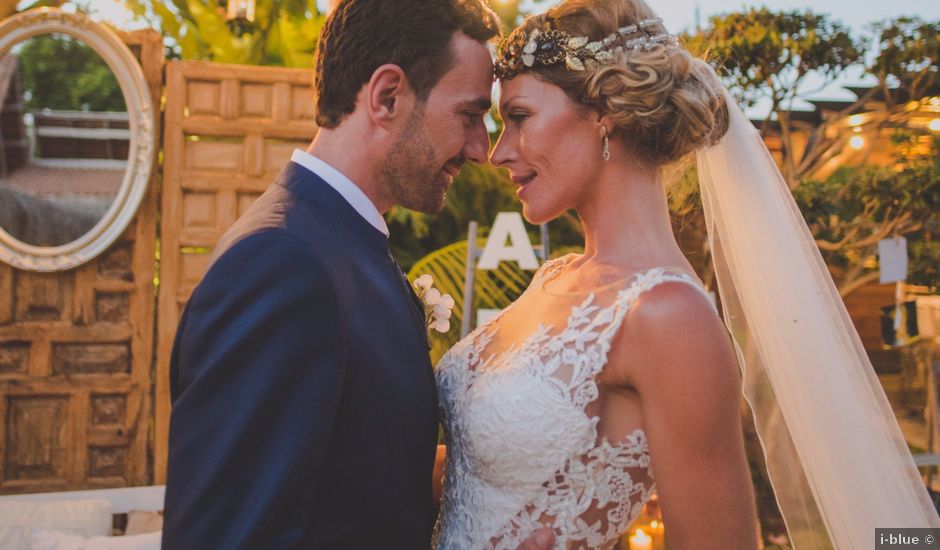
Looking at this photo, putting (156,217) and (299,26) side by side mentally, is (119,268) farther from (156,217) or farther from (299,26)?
(299,26)

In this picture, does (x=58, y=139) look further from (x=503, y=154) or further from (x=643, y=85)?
(x=643, y=85)

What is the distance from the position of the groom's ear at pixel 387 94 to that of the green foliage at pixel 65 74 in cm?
262

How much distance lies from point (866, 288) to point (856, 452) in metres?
8.89

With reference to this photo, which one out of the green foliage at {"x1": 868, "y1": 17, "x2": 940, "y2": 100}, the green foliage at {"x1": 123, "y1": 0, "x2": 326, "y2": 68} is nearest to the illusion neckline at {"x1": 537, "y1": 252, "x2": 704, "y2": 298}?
the green foliage at {"x1": 123, "y1": 0, "x2": 326, "y2": 68}

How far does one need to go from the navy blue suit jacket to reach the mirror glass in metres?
2.62

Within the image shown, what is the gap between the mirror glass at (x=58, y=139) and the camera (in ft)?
12.5

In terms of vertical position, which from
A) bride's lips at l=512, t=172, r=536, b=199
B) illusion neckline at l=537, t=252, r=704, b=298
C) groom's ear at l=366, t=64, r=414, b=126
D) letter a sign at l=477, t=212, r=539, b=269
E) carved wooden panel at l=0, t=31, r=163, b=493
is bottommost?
carved wooden panel at l=0, t=31, r=163, b=493

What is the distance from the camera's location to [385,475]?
5.12 feet

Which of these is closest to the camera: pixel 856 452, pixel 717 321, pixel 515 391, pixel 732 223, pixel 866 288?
pixel 717 321

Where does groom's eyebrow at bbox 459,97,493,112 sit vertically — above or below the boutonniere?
above

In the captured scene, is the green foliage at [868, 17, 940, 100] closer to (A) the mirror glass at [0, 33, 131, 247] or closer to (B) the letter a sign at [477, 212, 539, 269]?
(B) the letter a sign at [477, 212, 539, 269]

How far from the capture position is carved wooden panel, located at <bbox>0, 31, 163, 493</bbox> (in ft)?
12.2

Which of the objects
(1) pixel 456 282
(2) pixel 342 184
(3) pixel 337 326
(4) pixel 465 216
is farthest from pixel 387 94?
(4) pixel 465 216

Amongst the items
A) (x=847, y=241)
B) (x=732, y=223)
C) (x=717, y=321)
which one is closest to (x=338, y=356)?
(x=717, y=321)
